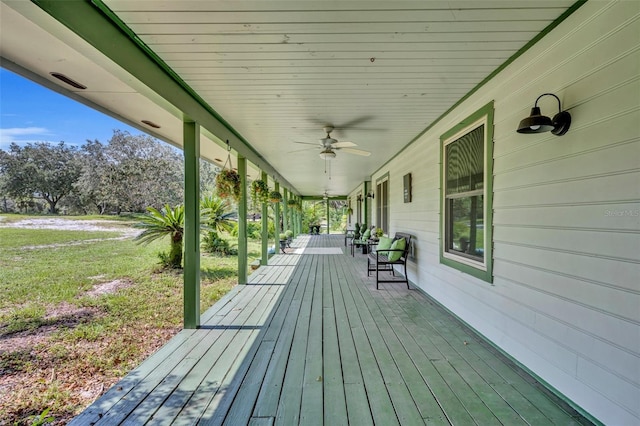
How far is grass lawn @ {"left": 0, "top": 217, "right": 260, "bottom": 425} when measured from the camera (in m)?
2.28

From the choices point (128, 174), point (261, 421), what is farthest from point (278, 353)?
point (128, 174)

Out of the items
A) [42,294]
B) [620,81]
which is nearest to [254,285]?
[42,294]

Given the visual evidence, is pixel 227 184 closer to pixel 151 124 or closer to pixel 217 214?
pixel 151 124

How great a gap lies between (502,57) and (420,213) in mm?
2765

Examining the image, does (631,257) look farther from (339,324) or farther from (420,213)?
(420,213)

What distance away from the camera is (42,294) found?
4191 mm

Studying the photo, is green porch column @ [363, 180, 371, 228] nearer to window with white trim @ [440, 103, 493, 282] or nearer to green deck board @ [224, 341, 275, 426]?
window with white trim @ [440, 103, 493, 282]

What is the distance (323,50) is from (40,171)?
270 inches

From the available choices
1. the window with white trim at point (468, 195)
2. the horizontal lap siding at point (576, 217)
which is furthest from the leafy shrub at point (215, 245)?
the horizontal lap siding at point (576, 217)

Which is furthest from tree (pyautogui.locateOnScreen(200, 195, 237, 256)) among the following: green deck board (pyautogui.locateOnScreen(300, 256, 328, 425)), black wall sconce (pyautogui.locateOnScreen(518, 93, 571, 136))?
black wall sconce (pyautogui.locateOnScreen(518, 93, 571, 136))

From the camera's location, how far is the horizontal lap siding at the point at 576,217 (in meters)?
1.47

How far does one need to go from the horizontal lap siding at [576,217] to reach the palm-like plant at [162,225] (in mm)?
5477

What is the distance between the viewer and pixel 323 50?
2160 millimetres

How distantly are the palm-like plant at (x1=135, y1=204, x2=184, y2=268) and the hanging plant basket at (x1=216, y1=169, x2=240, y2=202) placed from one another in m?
2.55
